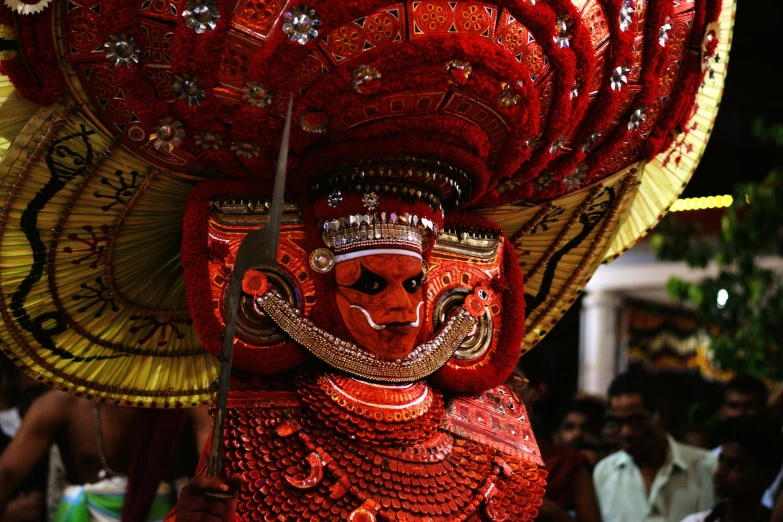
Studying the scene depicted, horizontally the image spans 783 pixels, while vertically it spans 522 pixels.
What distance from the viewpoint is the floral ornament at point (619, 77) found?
2404 millimetres

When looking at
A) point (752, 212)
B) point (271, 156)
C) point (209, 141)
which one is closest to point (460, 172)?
point (271, 156)

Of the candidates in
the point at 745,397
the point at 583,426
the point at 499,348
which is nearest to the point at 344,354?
the point at 499,348

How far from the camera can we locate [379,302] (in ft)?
7.96

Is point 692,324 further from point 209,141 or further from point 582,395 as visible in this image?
point 209,141

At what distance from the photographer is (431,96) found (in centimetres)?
220

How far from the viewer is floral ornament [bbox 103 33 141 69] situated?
7.11ft

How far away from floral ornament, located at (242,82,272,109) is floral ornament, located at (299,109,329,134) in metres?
0.09

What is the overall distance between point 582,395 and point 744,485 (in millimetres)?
2721

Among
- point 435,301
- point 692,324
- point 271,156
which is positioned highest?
point 271,156

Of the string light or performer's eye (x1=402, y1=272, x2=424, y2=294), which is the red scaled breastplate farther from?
the string light

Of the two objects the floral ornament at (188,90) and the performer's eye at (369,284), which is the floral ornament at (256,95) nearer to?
the floral ornament at (188,90)

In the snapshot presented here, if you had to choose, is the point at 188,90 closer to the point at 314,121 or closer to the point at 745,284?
the point at 314,121

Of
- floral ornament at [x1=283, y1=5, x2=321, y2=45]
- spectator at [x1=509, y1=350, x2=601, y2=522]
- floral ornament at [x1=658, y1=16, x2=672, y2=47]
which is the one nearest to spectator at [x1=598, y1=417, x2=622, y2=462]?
spectator at [x1=509, y1=350, x2=601, y2=522]

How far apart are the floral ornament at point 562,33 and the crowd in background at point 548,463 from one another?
107 centimetres
